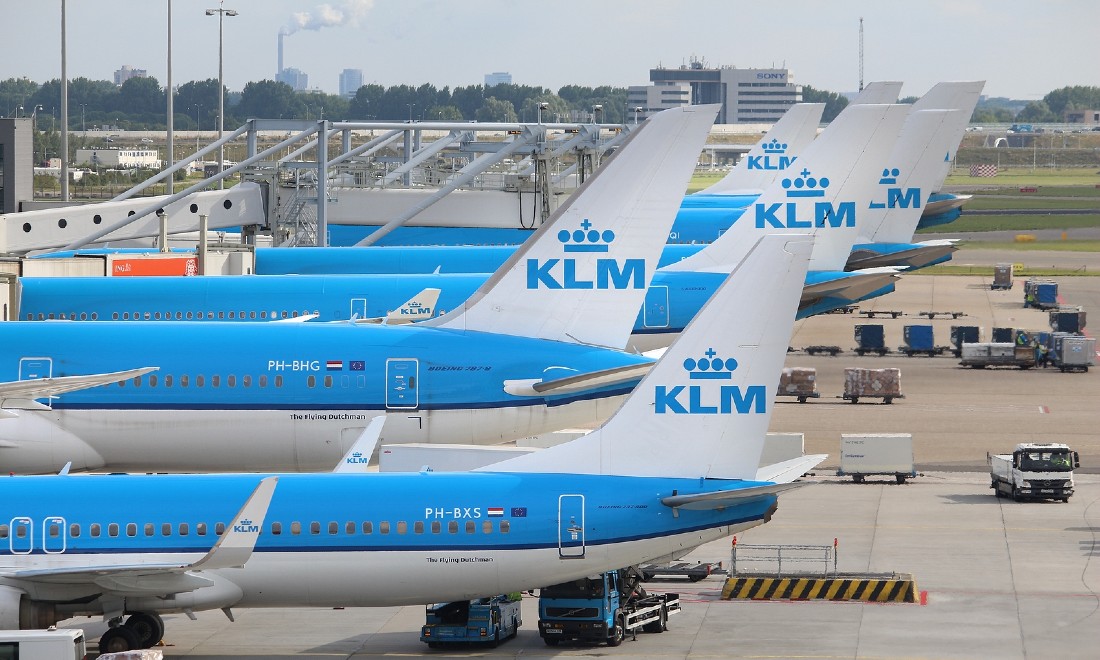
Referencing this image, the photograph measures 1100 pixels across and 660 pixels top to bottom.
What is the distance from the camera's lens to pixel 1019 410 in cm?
6175

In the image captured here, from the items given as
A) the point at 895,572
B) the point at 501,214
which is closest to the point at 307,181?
the point at 501,214

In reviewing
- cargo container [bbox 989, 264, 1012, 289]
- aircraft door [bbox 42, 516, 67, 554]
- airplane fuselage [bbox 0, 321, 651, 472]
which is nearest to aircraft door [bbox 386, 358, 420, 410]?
airplane fuselage [bbox 0, 321, 651, 472]

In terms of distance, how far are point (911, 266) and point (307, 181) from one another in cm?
2638

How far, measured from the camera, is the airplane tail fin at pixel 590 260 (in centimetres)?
3631

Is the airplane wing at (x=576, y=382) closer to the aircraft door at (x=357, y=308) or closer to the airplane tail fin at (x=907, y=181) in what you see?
the aircraft door at (x=357, y=308)

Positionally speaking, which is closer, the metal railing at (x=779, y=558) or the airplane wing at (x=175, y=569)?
the airplane wing at (x=175, y=569)

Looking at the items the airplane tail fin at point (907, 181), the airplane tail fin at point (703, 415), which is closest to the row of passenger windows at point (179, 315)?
the airplane tail fin at point (703, 415)

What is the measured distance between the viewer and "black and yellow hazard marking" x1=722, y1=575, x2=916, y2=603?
108 ft

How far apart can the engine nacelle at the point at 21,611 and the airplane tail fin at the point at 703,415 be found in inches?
322

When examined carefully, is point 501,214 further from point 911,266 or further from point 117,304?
point 117,304

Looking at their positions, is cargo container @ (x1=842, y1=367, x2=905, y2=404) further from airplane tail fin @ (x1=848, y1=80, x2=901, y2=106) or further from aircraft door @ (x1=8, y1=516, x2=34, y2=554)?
aircraft door @ (x1=8, y1=516, x2=34, y2=554)

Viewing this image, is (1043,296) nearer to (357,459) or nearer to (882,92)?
(882,92)

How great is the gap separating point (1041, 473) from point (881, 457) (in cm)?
535

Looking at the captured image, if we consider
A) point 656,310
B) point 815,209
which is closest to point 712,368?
point 656,310
